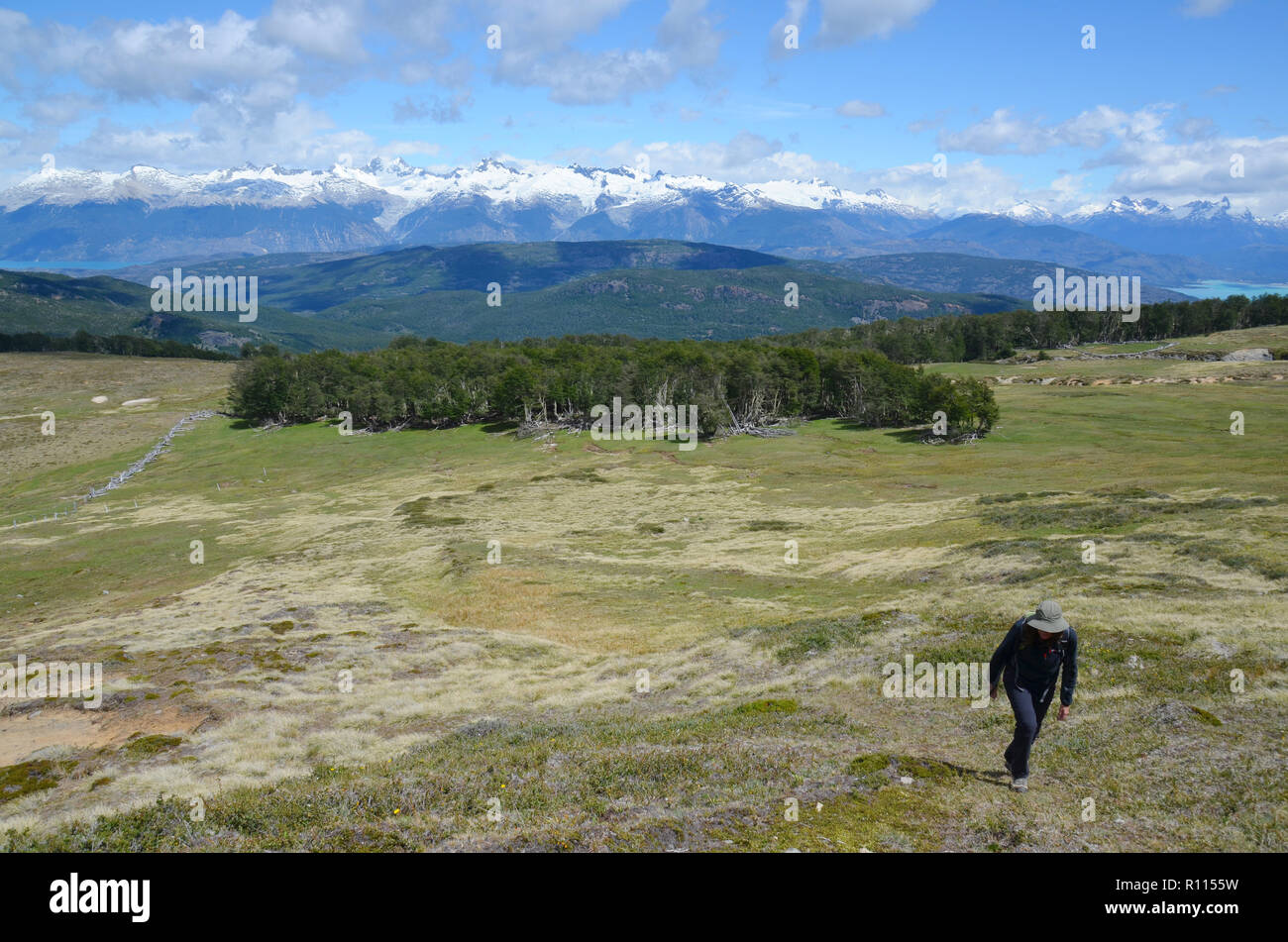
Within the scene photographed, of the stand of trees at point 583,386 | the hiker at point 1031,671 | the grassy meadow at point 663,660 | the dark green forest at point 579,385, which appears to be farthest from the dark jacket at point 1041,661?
the stand of trees at point 583,386

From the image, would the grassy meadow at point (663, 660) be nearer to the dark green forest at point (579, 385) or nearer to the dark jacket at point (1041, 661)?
the dark jacket at point (1041, 661)

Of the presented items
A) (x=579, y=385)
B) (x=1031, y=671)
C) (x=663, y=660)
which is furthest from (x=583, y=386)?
(x=1031, y=671)

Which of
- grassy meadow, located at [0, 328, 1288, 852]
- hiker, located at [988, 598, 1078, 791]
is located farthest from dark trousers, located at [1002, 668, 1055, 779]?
grassy meadow, located at [0, 328, 1288, 852]

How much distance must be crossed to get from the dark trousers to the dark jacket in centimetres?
7

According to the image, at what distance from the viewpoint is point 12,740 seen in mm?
20531

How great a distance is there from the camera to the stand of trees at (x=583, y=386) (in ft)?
394

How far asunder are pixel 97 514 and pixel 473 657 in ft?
235

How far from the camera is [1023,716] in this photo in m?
13.5

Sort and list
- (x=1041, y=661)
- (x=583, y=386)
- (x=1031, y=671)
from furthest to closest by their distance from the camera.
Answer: (x=583, y=386), (x=1031, y=671), (x=1041, y=661)

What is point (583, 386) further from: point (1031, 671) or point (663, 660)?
point (1031, 671)

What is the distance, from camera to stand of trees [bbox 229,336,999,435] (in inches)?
4729

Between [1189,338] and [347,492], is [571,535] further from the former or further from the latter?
[1189,338]

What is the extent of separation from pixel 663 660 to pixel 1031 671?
1705 centimetres

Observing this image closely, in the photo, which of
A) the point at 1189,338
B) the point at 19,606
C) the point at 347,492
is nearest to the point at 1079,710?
the point at 19,606
